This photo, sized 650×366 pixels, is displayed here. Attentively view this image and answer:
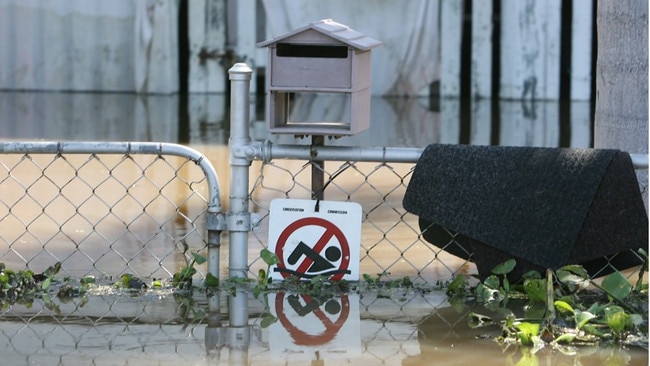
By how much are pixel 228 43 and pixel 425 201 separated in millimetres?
10443

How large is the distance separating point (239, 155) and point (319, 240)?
0.49m

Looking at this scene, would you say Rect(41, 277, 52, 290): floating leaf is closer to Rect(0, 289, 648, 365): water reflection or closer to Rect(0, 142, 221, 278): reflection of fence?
Rect(0, 289, 648, 365): water reflection

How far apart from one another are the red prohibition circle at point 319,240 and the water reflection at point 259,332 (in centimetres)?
15

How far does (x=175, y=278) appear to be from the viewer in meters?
5.36

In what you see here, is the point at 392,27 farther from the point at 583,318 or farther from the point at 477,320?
the point at 583,318

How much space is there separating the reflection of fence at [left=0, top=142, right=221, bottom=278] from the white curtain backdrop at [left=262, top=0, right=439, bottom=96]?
645 cm

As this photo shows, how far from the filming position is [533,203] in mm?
4941

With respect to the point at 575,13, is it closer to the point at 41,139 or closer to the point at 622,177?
the point at 41,139

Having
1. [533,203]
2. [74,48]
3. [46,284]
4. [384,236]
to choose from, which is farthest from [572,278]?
[74,48]

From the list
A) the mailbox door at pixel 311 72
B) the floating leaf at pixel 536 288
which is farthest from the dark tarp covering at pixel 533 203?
the mailbox door at pixel 311 72

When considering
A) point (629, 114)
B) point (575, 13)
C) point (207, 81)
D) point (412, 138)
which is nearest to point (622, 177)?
point (629, 114)

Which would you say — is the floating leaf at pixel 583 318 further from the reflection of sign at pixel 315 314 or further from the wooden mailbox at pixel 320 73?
the wooden mailbox at pixel 320 73

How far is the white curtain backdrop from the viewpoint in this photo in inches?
585

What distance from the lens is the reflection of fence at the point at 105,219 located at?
523cm
